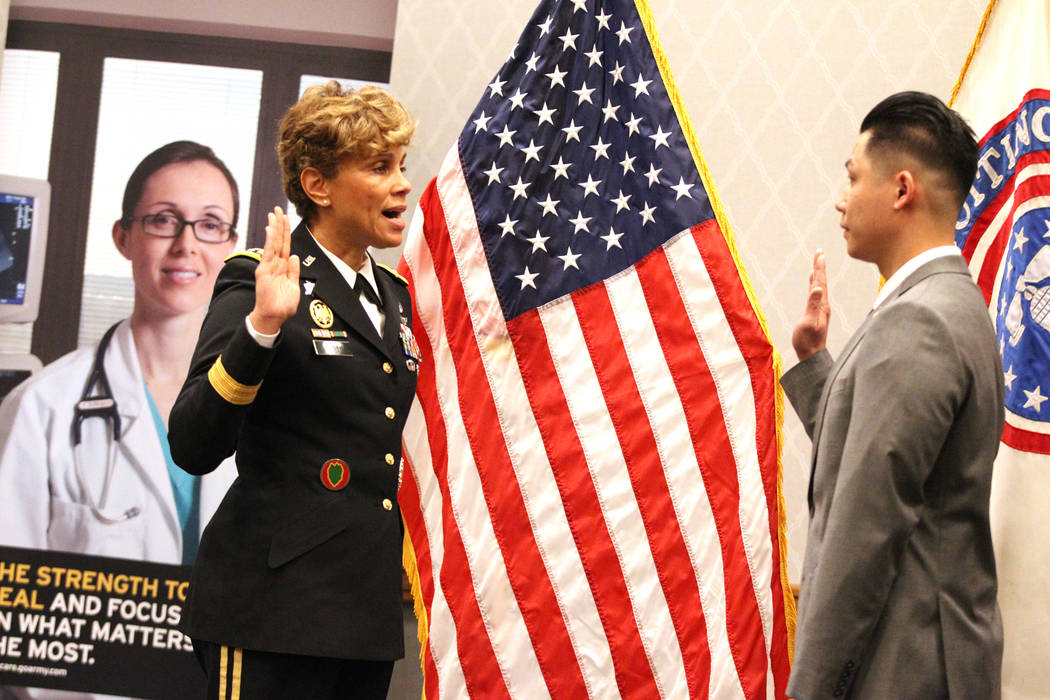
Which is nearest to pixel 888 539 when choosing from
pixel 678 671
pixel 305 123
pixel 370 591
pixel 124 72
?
pixel 370 591

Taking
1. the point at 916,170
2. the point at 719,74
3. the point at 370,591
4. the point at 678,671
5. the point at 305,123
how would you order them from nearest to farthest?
the point at 916,170
the point at 370,591
the point at 305,123
the point at 678,671
the point at 719,74

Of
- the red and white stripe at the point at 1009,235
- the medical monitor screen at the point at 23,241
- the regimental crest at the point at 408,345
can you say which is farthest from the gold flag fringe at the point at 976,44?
the medical monitor screen at the point at 23,241

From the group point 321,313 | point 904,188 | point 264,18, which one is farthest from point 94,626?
point 904,188

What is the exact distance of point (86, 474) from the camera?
3000 mm

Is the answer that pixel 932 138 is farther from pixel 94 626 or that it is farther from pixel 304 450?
pixel 94 626

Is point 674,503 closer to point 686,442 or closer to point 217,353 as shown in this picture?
point 686,442

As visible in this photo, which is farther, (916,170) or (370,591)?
(370,591)

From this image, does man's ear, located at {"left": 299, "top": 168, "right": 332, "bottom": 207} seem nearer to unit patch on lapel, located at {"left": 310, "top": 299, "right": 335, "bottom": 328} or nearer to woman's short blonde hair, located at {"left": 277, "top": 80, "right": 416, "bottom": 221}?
woman's short blonde hair, located at {"left": 277, "top": 80, "right": 416, "bottom": 221}

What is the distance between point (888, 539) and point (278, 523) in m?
0.93

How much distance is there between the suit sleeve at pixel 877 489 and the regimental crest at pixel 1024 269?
1.01 metres

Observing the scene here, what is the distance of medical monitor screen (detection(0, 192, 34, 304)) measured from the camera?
3.07m

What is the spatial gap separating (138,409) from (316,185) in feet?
5.01

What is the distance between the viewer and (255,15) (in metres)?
3.10

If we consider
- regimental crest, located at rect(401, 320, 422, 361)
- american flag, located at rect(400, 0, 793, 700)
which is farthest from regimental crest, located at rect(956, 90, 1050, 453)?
regimental crest, located at rect(401, 320, 422, 361)
